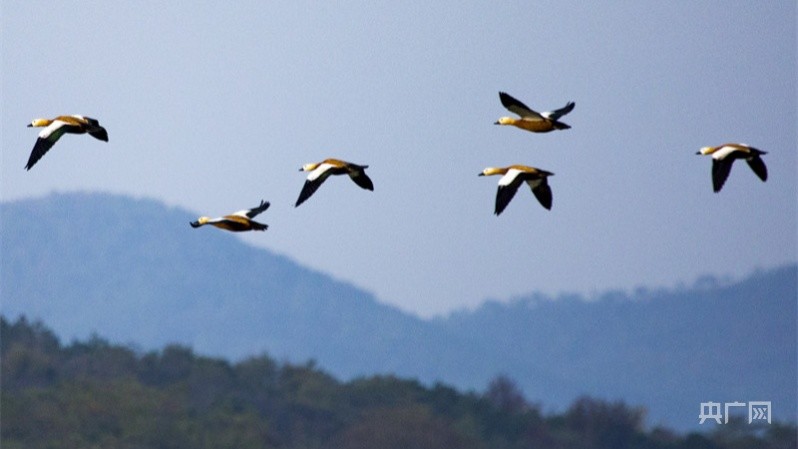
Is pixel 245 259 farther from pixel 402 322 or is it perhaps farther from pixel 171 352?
pixel 171 352

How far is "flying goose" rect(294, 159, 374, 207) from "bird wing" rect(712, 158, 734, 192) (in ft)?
10.7

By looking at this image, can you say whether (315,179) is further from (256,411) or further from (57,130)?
(256,411)

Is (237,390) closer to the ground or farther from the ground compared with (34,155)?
farther from the ground

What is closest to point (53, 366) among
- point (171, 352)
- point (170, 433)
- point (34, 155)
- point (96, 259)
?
point (171, 352)

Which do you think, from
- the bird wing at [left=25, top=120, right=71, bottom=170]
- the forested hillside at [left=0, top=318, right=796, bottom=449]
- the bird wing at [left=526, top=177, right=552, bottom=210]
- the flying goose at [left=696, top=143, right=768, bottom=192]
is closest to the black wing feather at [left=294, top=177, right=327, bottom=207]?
the bird wing at [left=526, top=177, right=552, bottom=210]

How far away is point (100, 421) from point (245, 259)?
406 ft

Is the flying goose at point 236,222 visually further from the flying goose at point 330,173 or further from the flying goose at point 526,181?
the flying goose at point 526,181

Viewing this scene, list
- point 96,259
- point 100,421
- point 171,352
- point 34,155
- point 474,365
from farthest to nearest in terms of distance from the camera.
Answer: point 96,259 → point 474,365 → point 171,352 → point 100,421 → point 34,155

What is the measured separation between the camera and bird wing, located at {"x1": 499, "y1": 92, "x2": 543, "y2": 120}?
598 inches

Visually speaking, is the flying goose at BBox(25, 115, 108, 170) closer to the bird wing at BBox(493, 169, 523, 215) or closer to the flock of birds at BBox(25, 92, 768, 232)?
the flock of birds at BBox(25, 92, 768, 232)

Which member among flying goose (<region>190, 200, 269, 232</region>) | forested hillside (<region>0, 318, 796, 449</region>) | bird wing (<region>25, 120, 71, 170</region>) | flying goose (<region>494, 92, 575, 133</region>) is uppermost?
forested hillside (<region>0, 318, 796, 449</region>)

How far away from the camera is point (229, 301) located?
165m

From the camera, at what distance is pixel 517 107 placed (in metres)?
15.4

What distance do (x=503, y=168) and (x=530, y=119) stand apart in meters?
0.62
